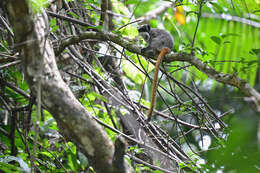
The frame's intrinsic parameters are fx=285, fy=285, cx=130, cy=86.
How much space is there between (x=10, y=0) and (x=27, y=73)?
0.49m

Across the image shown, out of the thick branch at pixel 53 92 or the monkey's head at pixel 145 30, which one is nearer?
the thick branch at pixel 53 92

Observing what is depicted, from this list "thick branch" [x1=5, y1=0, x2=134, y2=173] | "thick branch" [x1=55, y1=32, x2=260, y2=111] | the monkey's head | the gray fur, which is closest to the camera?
"thick branch" [x1=55, y1=32, x2=260, y2=111]

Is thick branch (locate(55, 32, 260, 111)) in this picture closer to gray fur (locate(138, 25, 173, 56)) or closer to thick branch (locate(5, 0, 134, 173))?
thick branch (locate(5, 0, 134, 173))

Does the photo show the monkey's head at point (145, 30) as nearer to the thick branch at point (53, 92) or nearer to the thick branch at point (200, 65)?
the thick branch at point (200, 65)

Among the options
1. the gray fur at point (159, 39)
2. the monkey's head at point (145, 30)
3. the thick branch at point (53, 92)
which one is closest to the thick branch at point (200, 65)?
the thick branch at point (53, 92)

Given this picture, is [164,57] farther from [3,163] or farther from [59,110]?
[3,163]

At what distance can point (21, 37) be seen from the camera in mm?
1943

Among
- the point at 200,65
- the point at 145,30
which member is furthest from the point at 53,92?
the point at 145,30

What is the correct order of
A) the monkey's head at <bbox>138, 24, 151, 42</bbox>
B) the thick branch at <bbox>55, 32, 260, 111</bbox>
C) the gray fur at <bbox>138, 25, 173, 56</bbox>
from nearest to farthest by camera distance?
1. the thick branch at <bbox>55, 32, 260, 111</bbox>
2. the gray fur at <bbox>138, 25, 173, 56</bbox>
3. the monkey's head at <bbox>138, 24, 151, 42</bbox>

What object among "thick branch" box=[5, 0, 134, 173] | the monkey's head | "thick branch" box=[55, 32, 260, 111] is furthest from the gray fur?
"thick branch" box=[5, 0, 134, 173]

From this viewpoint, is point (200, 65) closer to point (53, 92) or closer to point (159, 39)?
point (53, 92)

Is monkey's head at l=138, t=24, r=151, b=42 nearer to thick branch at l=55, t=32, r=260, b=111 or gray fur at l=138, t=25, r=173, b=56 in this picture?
gray fur at l=138, t=25, r=173, b=56

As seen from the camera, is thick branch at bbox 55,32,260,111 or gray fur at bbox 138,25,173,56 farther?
gray fur at bbox 138,25,173,56

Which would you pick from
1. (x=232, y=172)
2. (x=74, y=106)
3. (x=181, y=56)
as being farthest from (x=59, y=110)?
(x=232, y=172)
